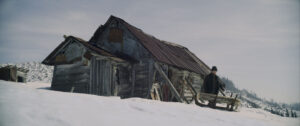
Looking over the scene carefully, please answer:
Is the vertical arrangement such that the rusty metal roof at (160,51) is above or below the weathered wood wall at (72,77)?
above

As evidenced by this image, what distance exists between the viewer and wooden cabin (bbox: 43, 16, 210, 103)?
10.9 meters

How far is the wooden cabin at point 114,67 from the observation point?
10.9 metres

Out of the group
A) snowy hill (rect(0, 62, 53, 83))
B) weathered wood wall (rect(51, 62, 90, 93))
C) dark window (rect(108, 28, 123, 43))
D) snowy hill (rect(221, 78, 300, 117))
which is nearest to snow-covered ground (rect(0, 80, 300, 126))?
weathered wood wall (rect(51, 62, 90, 93))

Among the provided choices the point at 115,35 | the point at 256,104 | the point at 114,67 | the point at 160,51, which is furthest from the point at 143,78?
the point at 256,104

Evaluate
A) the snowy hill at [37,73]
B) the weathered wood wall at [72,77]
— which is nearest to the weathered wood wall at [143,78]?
the weathered wood wall at [72,77]

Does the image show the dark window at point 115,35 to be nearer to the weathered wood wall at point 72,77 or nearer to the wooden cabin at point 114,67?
the wooden cabin at point 114,67

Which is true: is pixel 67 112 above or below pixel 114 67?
below

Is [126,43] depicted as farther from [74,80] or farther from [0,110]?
[0,110]

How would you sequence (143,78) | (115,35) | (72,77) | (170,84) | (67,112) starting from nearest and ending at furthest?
(67,112) → (170,84) → (72,77) → (143,78) → (115,35)

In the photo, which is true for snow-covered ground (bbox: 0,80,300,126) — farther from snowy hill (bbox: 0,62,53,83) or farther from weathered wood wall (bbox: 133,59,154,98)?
snowy hill (bbox: 0,62,53,83)

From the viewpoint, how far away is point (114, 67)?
1106 cm

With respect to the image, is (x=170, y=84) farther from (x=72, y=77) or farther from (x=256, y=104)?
(x=256, y=104)

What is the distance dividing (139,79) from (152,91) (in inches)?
49.9

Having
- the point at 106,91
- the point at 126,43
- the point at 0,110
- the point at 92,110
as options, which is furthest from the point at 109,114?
the point at 126,43
